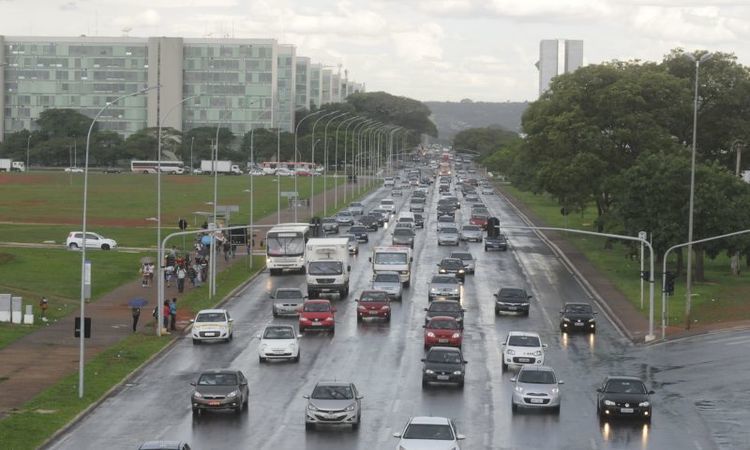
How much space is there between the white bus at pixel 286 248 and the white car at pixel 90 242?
21.2 metres

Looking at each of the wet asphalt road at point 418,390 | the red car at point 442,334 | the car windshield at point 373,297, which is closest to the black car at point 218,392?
the wet asphalt road at point 418,390

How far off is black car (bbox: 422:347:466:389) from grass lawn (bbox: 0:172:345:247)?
204 feet

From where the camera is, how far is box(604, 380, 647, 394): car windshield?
41.3 meters

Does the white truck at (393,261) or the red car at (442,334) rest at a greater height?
the white truck at (393,261)

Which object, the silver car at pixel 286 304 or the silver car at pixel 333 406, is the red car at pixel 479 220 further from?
the silver car at pixel 333 406

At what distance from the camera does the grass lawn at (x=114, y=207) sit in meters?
116

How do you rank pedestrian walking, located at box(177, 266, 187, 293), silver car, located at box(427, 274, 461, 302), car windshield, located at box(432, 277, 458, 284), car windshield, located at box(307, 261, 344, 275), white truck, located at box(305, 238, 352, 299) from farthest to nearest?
pedestrian walking, located at box(177, 266, 187, 293) < car windshield, located at box(307, 261, 344, 275) < white truck, located at box(305, 238, 352, 299) < car windshield, located at box(432, 277, 458, 284) < silver car, located at box(427, 274, 461, 302)

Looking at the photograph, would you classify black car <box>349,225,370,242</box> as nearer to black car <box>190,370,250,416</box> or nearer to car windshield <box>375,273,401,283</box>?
car windshield <box>375,273,401,283</box>

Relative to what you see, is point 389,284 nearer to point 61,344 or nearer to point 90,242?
point 61,344

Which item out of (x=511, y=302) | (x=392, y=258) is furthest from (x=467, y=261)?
(x=511, y=302)

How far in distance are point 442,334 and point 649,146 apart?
190 feet

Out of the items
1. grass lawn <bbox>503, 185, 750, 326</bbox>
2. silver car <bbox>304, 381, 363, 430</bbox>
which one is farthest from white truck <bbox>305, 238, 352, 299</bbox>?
silver car <bbox>304, 381, 363, 430</bbox>

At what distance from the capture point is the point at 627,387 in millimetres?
41406

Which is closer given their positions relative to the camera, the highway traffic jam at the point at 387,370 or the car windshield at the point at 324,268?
the highway traffic jam at the point at 387,370
